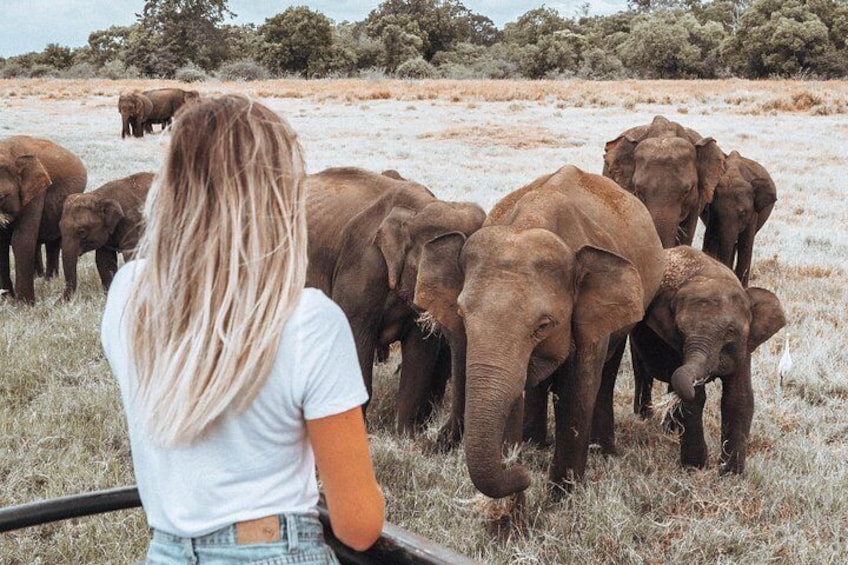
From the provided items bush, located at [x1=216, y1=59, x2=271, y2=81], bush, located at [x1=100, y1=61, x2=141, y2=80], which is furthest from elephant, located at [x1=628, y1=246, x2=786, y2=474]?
bush, located at [x1=100, y1=61, x2=141, y2=80]

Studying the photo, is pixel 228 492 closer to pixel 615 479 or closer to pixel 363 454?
pixel 363 454

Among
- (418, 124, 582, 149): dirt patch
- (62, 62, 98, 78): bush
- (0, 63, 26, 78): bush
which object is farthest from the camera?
(0, 63, 26, 78): bush

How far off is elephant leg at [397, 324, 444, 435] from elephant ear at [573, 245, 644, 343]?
183 centimetres

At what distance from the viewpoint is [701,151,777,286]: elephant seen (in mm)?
10773

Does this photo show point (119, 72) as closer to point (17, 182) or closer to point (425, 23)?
point (425, 23)

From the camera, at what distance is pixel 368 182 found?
7.63m

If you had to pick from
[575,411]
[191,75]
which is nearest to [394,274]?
[575,411]

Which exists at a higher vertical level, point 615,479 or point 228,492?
point 228,492

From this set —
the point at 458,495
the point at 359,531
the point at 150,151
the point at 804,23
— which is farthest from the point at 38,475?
the point at 804,23

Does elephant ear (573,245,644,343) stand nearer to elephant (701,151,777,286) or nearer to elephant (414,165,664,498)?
elephant (414,165,664,498)

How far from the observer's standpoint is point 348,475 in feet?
7.56

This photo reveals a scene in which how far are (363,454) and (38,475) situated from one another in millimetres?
3937

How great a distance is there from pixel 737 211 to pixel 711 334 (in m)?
5.65

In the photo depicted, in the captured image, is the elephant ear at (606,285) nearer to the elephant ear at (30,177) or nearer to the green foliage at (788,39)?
the elephant ear at (30,177)
